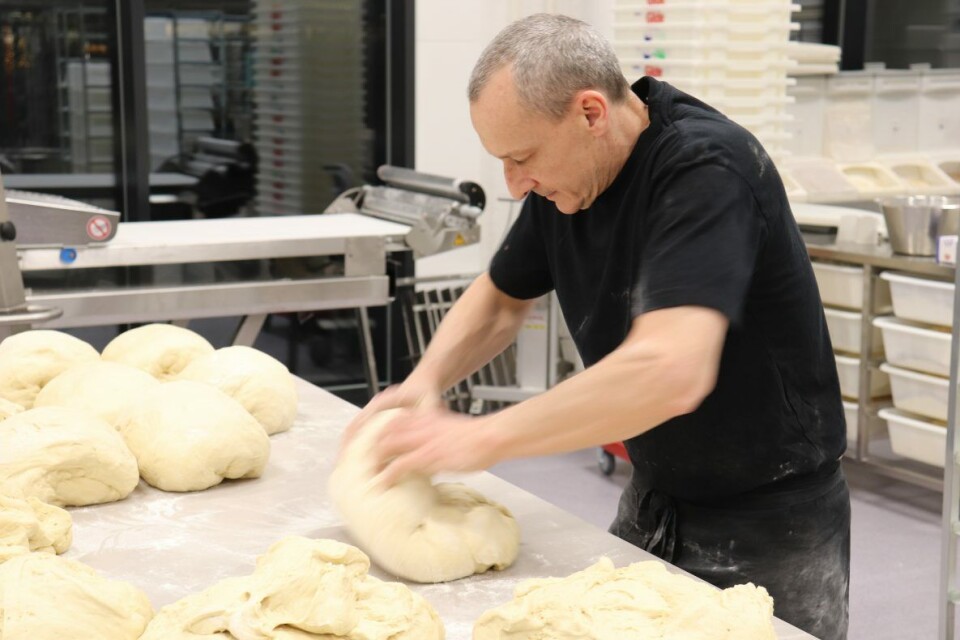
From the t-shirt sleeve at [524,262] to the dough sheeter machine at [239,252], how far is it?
148 cm

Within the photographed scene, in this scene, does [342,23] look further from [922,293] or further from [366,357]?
[922,293]

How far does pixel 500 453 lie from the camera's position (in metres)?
1.35

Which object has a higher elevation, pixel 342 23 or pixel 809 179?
pixel 342 23

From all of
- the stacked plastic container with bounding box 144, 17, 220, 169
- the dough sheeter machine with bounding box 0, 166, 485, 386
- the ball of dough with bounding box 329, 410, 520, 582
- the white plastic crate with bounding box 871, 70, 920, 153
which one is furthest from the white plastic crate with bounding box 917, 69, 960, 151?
the ball of dough with bounding box 329, 410, 520, 582

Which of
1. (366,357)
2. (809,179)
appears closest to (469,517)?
(366,357)

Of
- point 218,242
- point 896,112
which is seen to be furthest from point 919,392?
point 218,242

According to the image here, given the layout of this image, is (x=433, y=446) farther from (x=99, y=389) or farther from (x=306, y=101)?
(x=306, y=101)

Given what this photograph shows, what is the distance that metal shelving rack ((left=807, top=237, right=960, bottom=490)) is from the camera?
3.65 m

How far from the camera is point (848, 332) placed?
388 cm

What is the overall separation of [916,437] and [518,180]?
261 cm

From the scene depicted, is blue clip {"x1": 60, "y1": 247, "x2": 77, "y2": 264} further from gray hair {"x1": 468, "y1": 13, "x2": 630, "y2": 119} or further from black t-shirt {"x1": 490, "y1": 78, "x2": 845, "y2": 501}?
gray hair {"x1": 468, "y1": 13, "x2": 630, "y2": 119}

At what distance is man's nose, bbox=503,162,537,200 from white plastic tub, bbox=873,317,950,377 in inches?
95.8

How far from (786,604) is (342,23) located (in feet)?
12.4

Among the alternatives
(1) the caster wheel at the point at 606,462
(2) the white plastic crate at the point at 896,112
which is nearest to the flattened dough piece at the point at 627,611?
(1) the caster wheel at the point at 606,462
